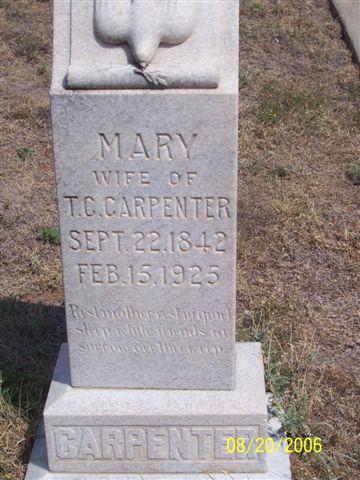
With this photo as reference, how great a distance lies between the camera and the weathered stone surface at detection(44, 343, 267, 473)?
3.27m

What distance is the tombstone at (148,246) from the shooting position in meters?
2.84

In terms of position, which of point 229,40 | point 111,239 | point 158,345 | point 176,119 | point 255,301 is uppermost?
point 229,40

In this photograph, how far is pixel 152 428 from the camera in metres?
3.30

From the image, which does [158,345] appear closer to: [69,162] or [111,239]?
[111,239]

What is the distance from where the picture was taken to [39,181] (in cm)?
606

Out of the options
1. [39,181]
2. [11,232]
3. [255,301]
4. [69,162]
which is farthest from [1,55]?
[69,162]

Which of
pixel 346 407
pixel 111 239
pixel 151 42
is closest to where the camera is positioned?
pixel 151 42

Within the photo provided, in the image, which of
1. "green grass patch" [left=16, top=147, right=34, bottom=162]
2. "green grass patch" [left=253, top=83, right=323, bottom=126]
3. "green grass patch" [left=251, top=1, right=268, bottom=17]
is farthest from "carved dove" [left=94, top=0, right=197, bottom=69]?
"green grass patch" [left=251, top=1, right=268, bottom=17]

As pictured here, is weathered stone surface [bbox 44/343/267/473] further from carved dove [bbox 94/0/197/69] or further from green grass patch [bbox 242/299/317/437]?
carved dove [bbox 94/0/197/69]

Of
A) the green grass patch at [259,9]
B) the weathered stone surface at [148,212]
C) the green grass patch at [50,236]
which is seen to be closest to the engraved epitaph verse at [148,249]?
the weathered stone surface at [148,212]

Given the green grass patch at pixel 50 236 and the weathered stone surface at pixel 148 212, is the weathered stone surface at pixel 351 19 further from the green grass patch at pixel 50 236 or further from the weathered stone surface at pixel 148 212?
A: the weathered stone surface at pixel 148 212

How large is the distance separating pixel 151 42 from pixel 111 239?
80 centimetres

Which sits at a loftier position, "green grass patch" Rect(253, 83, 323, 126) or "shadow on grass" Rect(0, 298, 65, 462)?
"green grass patch" Rect(253, 83, 323, 126)
